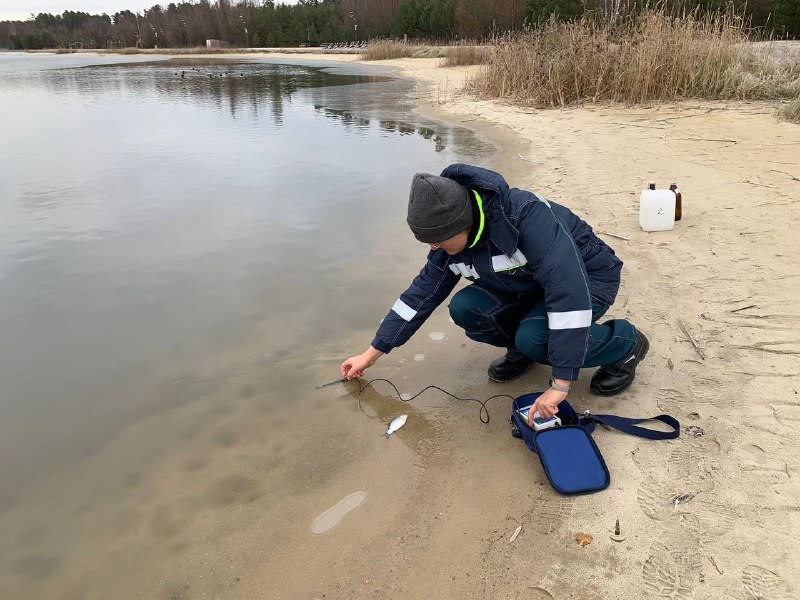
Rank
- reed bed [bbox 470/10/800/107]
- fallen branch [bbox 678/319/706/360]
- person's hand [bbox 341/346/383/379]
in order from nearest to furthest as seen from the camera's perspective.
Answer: person's hand [bbox 341/346/383/379] < fallen branch [bbox 678/319/706/360] < reed bed [bbox 470/10/800/107]

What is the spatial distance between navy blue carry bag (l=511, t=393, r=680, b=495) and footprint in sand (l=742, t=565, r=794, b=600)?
502 mm

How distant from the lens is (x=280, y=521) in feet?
7.06

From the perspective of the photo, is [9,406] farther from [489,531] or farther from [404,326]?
[489,531]

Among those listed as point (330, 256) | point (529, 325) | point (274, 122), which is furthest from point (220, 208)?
point (274, 122)

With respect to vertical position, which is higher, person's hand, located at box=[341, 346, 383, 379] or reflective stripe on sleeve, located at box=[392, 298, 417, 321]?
reflective stripe on sleeve, located at box=[392, 298, 417, 321]

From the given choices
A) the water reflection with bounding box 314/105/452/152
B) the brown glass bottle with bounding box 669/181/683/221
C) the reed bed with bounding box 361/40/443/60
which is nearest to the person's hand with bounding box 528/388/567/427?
the brown glass bottle with bounding box 669/181/683/221

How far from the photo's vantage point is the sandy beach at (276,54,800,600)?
70.9 inches

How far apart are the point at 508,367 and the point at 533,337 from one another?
0.50m

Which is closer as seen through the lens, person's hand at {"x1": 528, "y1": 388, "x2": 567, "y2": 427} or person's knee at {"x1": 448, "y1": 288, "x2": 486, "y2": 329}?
person's hand at {"x1": 528, "y1": 388, "x2": 567, "y2": 427}

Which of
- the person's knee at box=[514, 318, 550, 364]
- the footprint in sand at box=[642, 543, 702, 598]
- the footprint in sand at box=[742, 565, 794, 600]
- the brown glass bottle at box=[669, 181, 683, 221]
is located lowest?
the footprint in sand at box=[642, 543, 702, 598]

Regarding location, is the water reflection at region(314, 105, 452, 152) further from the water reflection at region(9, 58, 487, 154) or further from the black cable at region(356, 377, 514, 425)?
the black cable at region(356, 377, 514, 425)

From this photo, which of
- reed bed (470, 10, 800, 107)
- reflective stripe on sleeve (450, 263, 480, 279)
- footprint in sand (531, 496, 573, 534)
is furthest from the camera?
reed bed (470, 10, 800, 107)

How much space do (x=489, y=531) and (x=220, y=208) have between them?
470 centimetres

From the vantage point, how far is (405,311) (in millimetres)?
2605
